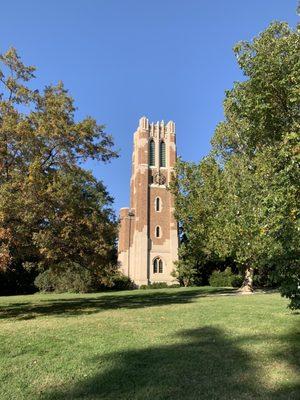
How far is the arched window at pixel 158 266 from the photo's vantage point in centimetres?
5691

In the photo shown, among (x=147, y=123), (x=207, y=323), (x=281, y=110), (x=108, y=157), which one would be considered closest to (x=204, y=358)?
(x=207, y=323)

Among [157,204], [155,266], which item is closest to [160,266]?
[155,266]

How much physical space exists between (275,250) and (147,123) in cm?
5832

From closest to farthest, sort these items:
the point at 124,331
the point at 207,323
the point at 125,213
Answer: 1. the point at 124,331
2. the point at 207,323
3. the point at 125,213

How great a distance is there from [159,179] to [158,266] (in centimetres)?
1227

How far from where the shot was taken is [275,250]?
6887 millimetres

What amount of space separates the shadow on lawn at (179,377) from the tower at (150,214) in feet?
155

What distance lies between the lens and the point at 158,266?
57.2 metres

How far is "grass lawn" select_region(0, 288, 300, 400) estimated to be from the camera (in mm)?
6213

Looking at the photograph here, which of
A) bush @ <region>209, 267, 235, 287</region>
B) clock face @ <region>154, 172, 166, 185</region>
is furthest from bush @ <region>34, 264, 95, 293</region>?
clock face @ <region>154, 172, 166, 185</region>

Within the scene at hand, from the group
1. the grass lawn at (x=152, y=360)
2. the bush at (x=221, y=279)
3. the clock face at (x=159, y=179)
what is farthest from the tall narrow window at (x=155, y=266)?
the grass lawn at (x=152, y=360)

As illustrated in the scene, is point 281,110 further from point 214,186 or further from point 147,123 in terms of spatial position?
point 147,123

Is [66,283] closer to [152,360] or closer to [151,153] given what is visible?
[151,153]

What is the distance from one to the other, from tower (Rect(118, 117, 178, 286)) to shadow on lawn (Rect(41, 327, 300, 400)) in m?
47.3
